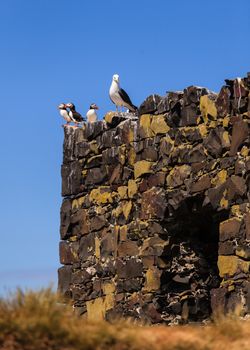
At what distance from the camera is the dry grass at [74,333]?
763 cm

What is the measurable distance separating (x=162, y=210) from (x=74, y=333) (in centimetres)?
827

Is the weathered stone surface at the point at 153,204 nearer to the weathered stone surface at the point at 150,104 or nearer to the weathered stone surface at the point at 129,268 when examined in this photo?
the weathered stone surface at the point at 129,268

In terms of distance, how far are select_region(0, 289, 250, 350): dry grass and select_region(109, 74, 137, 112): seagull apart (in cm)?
958

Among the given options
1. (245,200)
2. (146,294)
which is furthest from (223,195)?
(146,294)

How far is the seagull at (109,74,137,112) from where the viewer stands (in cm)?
1798

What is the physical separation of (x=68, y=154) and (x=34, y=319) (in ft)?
37.2

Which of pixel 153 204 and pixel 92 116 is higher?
pixel 92 116

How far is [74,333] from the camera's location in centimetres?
771

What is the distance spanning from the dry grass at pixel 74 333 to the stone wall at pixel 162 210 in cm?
536

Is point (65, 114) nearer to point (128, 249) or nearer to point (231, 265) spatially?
point (128, 249)

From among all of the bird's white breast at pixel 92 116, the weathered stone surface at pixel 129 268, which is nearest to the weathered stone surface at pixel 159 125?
the weathered stone surface at pixel 129 268

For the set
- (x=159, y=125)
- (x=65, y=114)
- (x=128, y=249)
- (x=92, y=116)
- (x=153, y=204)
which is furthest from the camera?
(x=65, y=114)

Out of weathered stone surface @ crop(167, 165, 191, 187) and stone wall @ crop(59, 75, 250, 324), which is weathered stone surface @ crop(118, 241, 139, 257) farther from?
weathered stone surface @ crop(167, 165, 191, 187)

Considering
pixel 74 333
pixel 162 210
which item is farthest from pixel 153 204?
pixel 74 333
